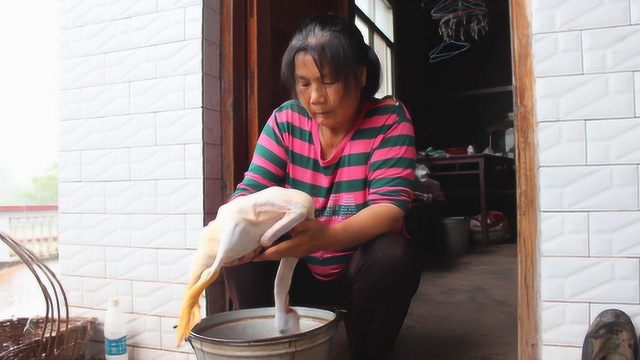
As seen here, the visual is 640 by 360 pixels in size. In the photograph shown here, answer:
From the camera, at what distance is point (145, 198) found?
4.99ft

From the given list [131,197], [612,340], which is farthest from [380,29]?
[612,340]

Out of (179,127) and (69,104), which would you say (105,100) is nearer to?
(69,104)

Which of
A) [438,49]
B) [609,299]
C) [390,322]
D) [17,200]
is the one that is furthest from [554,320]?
[438,49]

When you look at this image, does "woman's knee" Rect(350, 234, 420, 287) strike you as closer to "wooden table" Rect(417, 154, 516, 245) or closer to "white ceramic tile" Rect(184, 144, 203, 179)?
"white ceramic tile" Rect(184, 144, 203, 179)

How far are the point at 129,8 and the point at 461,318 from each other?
168cm

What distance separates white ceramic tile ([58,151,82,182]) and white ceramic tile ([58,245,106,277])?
24cm

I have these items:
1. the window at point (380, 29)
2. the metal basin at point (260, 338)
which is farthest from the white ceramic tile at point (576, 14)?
the window at point (380, 29)

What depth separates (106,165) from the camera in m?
1.58

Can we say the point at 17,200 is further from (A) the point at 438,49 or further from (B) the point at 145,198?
(A) the point at 438,49

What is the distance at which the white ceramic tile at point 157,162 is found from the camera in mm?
1477

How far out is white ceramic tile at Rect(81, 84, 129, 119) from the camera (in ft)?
5.13

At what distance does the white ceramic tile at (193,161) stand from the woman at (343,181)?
237mm

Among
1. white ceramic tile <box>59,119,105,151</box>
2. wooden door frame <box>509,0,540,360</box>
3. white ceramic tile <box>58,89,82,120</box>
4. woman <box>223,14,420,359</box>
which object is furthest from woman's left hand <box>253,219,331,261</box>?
white ceramic tile <box>58,89,82,120</box>

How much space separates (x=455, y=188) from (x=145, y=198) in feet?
12.4
